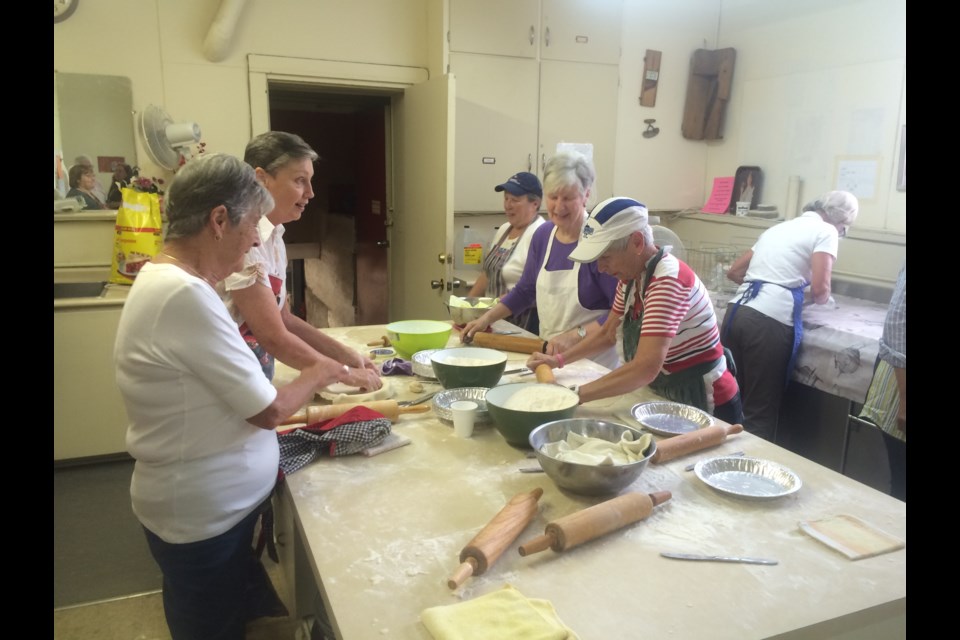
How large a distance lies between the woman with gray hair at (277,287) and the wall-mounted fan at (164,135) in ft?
5.76

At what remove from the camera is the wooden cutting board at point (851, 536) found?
1165mm

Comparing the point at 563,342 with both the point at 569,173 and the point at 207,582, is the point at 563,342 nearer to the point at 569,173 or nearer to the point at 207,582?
the point at 569,173

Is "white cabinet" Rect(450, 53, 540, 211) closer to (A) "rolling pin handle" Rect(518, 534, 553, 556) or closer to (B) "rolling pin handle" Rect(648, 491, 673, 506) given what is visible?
(B) "rolling pin handle" Rect(648, 491, 673, 506)

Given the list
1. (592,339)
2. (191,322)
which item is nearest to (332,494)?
(191,322)

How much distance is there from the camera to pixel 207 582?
4.54 feet

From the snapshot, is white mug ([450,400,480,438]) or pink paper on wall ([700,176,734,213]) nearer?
white mug ([450,400,480,438])

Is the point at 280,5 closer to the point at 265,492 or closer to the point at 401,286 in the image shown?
the point at 401,286

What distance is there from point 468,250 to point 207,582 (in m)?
2.94

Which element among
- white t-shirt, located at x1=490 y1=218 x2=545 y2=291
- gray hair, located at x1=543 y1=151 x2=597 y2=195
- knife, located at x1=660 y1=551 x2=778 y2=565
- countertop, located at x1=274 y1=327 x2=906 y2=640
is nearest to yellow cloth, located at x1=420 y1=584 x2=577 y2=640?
countertop, located at x1=274 y1=327 x2=906 y2=640

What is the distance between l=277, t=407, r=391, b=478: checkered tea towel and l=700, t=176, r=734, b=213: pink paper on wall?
370cm

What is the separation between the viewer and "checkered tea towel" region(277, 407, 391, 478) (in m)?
1.54

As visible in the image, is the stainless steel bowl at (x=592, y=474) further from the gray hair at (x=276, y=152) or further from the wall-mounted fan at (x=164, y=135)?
the wall-mounted fan at (x=164, y=135)

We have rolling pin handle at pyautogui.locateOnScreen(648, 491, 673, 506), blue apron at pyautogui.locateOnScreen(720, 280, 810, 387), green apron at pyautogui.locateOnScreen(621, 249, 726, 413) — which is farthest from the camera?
blue apron at pyautogui.locateOnScreen(720, 280, 810, 387)

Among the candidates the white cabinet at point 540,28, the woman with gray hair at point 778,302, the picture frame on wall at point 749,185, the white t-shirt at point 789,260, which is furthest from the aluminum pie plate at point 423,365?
the picture frame on wall at point 749,185
